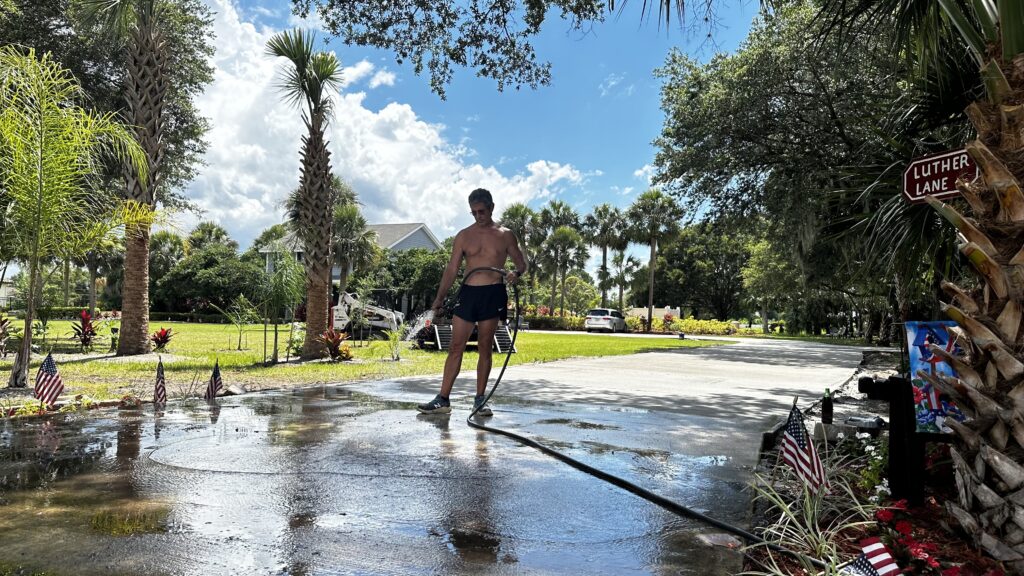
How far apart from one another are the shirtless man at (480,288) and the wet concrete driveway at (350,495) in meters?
0.45

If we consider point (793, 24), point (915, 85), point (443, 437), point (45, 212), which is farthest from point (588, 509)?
point (793, 24)

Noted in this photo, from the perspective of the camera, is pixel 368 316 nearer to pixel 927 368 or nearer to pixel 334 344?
pixel 334 344

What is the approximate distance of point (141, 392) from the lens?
23.6 ft

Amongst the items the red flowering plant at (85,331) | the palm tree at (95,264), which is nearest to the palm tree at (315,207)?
the red flowering plant at (85,331)

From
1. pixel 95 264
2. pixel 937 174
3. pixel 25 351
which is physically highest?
pixel 95 264

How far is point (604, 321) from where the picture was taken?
39156 millimetres

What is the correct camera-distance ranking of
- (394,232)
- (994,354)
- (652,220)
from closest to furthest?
(994,354), (652,220), (394,232)

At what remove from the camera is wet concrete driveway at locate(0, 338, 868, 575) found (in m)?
2.38

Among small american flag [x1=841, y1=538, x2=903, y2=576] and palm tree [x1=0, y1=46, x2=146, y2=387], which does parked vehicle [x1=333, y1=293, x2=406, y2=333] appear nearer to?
palm tree [x1=0, y1=46, x2=146, y2=387]

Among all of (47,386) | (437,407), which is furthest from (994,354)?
(47,386)

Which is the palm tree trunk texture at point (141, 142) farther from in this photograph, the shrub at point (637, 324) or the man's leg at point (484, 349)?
the shrub at point (637, 324)

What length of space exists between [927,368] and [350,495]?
2938 millimetres

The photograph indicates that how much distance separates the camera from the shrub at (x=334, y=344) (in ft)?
42.9

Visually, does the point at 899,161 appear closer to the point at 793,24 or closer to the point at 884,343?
the point at 793,24
